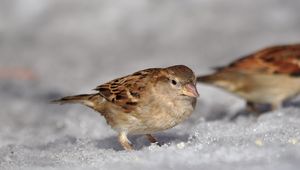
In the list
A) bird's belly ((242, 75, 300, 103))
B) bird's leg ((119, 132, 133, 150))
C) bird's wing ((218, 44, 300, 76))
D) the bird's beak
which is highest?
bird's wing ((218, 44, 300, 76))

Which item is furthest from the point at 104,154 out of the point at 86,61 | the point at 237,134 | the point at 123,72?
the point at 86,61

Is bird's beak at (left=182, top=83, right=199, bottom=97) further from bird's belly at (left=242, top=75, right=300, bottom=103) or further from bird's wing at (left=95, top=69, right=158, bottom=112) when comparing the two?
bird's belly at (left=242, top=75, right=300, bottom=103)

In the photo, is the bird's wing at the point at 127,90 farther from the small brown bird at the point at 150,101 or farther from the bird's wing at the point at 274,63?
the bird's wing at the point at 274,63

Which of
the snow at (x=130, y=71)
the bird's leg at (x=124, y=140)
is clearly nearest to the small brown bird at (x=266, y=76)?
the snow at (x=130, y=71)

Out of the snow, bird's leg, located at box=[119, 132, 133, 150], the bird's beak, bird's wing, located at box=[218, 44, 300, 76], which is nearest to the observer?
the snow

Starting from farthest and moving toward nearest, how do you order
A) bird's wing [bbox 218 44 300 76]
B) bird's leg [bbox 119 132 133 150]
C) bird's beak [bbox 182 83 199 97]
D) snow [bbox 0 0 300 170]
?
bird's wing [bbox 218 44 300 76], bird's leg [bbox 119 132 133 150], bird's beak [bbox 182 83 199 97], snow [bbox 0 0 300 170]

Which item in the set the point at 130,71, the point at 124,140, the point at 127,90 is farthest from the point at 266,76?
the point at 130,71

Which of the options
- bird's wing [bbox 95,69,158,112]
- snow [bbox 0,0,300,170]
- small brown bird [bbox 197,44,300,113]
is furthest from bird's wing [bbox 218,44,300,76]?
bird's wing [bbox 95,69,158,112]
